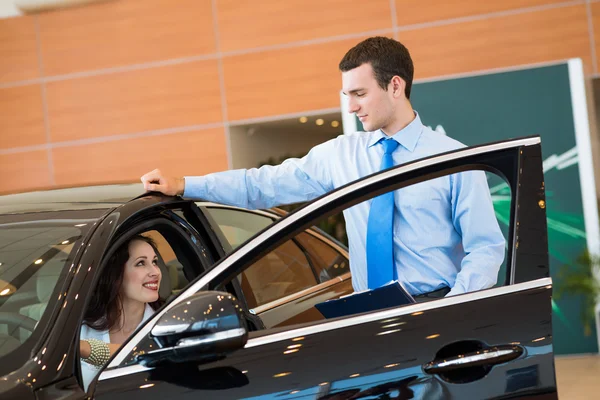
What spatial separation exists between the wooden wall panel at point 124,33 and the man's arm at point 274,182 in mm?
4515

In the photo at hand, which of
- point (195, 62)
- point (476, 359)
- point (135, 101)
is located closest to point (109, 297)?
point (476, 359)

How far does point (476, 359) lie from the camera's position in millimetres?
1493

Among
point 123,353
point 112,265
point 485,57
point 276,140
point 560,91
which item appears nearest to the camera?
point 123,353

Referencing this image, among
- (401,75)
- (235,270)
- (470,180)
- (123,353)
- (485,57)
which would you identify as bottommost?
(123,353)

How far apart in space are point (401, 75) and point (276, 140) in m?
5.06

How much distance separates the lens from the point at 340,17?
20.8ft

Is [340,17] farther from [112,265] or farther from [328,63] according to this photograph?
[112,265]

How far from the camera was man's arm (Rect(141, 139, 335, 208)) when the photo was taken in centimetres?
224

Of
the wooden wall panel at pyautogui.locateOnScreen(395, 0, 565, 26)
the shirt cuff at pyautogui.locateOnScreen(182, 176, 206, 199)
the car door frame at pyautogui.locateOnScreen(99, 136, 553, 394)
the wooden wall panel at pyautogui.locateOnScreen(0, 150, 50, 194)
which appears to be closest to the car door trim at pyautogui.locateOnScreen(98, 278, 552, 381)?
the car door frame at pyautogui.locateOnScreen(99, 136, 553, 394)

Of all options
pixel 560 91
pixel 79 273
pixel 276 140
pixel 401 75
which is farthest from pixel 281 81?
pixel 79 273

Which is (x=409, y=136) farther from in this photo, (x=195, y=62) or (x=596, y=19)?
(x=195, y=62)

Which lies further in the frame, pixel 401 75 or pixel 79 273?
pixel 401 75

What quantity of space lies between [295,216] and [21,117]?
240 inches

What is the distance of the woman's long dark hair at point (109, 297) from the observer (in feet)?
7.30
